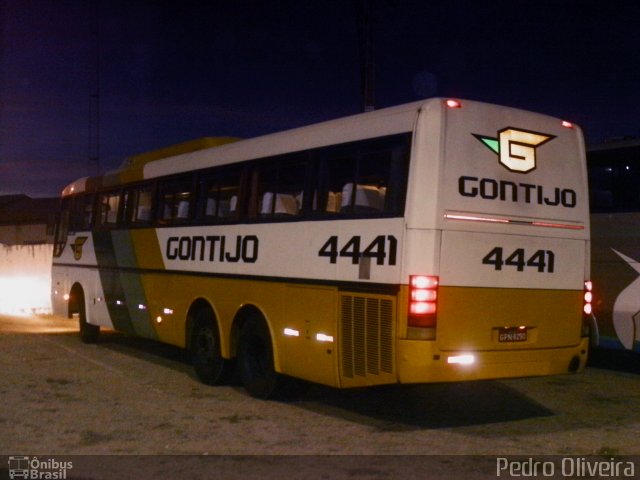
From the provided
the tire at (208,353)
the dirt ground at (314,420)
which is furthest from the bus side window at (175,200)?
the dirt ground at (314,420)

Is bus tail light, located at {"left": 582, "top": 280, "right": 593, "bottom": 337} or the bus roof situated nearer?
the bus roof

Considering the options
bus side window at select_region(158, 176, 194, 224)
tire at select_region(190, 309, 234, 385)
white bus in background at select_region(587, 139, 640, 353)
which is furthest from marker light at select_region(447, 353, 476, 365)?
bus side window at select_region(158, 176, 194, 224)

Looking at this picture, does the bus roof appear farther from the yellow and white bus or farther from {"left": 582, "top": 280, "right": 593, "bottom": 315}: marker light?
{"left": 582, "top": 280, "right": 593, "bottom": 315}: marker light

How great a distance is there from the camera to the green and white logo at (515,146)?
9.21 metres

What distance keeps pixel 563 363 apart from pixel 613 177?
14.7 feet

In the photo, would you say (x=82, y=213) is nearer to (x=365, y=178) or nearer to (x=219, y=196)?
(x=219, y=196)

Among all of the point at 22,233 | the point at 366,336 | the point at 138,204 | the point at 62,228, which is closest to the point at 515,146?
the point at 366,336

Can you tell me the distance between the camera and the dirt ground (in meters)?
8.20

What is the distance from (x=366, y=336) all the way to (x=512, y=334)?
1.53 meters

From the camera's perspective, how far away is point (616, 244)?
13.1 m

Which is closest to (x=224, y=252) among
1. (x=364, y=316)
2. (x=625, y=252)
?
(x=364, y=316)

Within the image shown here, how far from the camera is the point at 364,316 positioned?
29.8 feet
